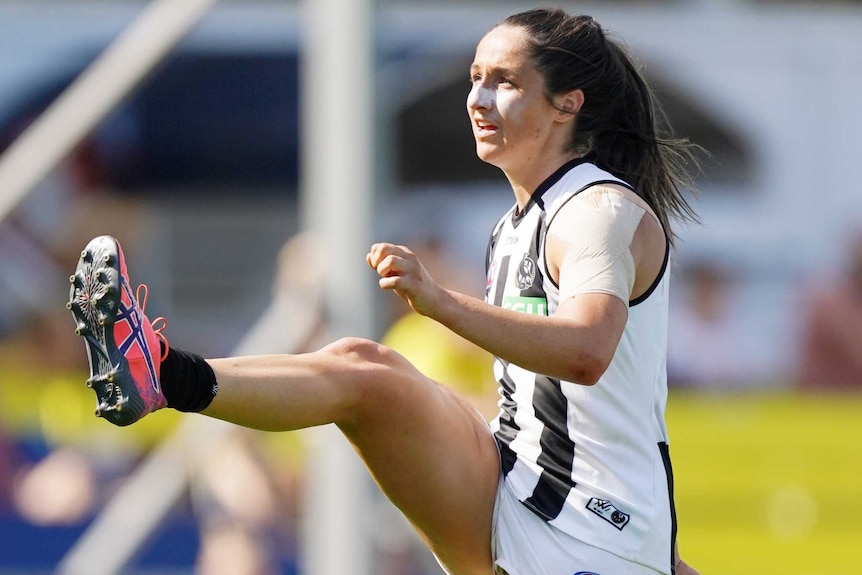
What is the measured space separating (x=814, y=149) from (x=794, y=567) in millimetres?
6959

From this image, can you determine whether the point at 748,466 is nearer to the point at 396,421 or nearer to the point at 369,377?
the point at 396,421

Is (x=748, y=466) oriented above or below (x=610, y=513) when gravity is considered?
below

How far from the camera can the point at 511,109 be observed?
344 cm

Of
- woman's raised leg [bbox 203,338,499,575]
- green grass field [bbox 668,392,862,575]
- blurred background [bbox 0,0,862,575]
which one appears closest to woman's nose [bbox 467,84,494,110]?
woman's raised leg [bbox 203,338,499,575]

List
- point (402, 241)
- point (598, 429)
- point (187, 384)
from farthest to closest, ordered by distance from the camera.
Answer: point (402, 241) < point (598, 429) < point (187, 384)

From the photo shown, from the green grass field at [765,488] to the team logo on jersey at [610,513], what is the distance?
10.2ft

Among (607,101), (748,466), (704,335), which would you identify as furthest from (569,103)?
(704,335)

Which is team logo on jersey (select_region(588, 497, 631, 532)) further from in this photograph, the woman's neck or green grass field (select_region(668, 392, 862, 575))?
green grass field (select_region(668, 392, 862, 575))

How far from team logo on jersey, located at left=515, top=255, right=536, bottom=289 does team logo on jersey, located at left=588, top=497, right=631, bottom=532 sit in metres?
0.53

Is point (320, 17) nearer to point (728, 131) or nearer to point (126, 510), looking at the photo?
point (126, 510)

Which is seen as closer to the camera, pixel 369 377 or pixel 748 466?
pixel 369 377

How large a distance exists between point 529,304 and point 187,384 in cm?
78

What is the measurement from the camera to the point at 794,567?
21.6 feet

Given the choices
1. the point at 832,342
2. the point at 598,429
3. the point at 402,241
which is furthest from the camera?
the point at 402,241
